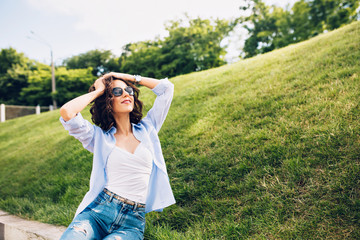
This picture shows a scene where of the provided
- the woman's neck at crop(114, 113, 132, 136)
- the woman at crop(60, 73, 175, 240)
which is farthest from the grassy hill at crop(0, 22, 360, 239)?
the woman's neck at crop(114, 113, 132, 136)

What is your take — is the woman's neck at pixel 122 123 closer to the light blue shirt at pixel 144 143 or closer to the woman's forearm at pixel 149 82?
the light blue shirt at pixel 144 143

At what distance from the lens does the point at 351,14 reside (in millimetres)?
22578

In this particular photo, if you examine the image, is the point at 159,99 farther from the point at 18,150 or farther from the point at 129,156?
the point at 18,150

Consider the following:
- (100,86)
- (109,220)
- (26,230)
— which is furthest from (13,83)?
(109,220)

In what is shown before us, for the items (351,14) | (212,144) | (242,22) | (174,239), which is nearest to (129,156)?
(174,239)

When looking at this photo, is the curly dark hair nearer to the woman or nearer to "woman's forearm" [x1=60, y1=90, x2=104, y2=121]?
the woman

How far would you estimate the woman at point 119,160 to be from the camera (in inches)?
73.3

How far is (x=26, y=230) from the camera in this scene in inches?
113

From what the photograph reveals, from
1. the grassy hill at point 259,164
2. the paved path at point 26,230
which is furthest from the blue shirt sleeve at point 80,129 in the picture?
the paved path at point 26,230

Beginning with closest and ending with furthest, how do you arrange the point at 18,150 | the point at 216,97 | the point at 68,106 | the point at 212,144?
the point at 68,106
the point at 212,144
the point at 216,97
the point at 18,150

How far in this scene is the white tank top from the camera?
198 centimetres

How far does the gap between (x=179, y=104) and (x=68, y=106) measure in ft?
13.7

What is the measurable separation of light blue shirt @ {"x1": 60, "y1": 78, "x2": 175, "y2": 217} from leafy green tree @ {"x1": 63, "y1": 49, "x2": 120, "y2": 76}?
3501 centimetres

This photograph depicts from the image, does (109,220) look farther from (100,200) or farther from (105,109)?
(105,109)
